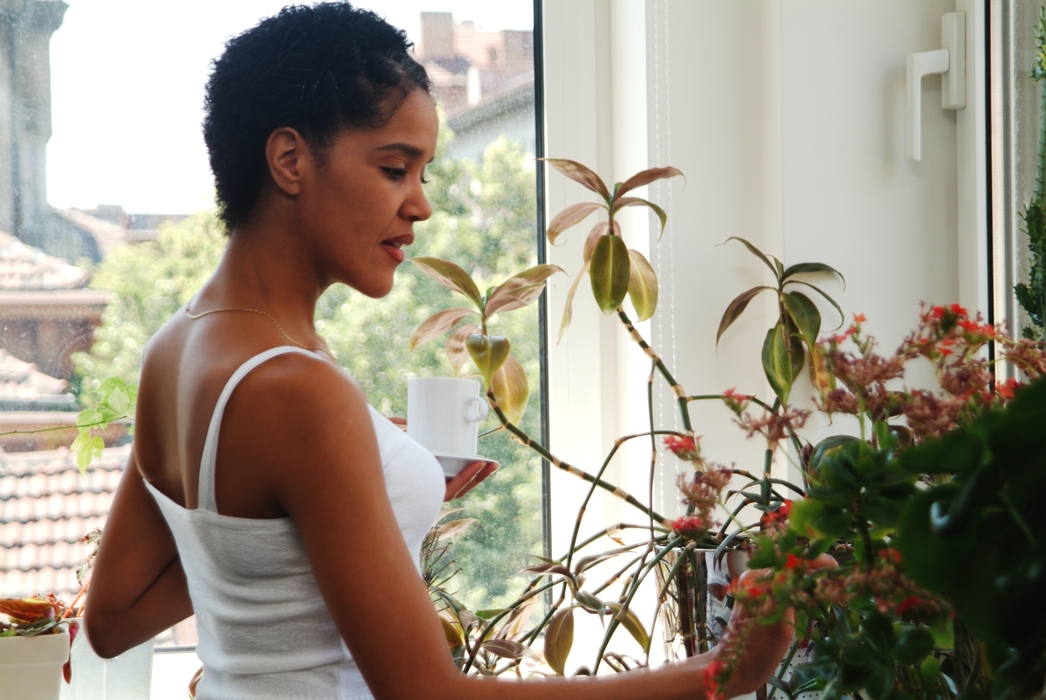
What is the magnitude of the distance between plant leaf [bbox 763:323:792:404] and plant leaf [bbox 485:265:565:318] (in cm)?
33

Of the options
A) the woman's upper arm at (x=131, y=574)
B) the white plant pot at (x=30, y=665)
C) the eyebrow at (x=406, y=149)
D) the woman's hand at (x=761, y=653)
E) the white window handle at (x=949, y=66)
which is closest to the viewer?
the woman's hand at (x=761, y=653)

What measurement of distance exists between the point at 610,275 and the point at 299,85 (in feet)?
1.73

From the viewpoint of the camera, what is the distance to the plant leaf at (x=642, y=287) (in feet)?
4.31

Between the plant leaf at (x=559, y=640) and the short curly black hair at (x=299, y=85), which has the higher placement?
the short curly black hair at (x=299, y=85)

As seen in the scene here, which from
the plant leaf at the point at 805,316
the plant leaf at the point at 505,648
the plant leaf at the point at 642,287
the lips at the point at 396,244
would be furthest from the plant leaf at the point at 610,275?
the plant leaf at the point at 505,648

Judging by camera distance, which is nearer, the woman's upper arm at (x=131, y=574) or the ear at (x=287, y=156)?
the ear at (x=287, y=156)

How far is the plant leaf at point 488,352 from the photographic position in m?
1.27

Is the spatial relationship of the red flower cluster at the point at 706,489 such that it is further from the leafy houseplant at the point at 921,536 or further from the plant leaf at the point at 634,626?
the plant leaf at the point at 634,626

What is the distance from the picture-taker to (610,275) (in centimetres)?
126

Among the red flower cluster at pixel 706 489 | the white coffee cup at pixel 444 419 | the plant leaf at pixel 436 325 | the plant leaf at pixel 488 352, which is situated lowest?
the white coffee cup at pixel 444 419

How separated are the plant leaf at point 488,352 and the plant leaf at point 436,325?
→ 0.07 meters

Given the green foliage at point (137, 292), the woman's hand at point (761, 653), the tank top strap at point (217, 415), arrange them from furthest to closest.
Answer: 1. the green foliage at point (137, 292)
2. the tank top strap at point (217, 415)
3. the woman's hand at point (761, 653)

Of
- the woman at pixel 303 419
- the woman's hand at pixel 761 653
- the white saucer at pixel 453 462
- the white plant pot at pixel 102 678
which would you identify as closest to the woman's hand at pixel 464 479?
the white saucer at pixel 453 462

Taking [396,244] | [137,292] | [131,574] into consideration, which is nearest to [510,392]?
[396,244]
